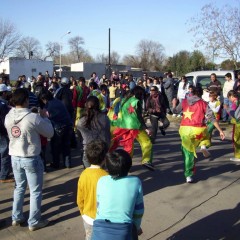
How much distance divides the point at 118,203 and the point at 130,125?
4.02 meters

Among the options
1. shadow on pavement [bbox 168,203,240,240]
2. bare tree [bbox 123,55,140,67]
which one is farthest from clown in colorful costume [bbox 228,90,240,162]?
bare tree [bbox 123,55,140,67]

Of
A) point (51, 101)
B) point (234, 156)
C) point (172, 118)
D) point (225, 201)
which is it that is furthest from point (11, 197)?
point (172, 118)

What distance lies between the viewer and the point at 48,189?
6.35 m

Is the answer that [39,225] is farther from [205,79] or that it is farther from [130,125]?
[205,79]

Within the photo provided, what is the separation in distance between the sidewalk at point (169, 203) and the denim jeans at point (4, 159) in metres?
0.26

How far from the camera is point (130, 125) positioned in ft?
22.5

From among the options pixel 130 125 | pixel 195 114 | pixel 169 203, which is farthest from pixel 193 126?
pixel 169 203

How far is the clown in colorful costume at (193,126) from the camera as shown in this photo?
640cm

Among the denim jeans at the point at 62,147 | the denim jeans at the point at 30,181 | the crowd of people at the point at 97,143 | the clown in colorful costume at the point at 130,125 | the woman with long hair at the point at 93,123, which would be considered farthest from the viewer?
the denim jeans at the point at 62,147

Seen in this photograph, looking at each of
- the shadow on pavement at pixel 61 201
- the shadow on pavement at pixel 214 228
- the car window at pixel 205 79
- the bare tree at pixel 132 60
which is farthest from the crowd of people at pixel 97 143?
the bare tree at pixel 132 60

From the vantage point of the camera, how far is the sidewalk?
461 cm

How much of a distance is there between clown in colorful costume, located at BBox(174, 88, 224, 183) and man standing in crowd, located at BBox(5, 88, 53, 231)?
2.77m

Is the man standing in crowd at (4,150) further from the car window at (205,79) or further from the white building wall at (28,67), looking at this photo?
the white building wall at (28,67)

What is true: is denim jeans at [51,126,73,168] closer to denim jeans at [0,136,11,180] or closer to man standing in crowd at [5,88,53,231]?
denim jeans at [0,136,11,180]
